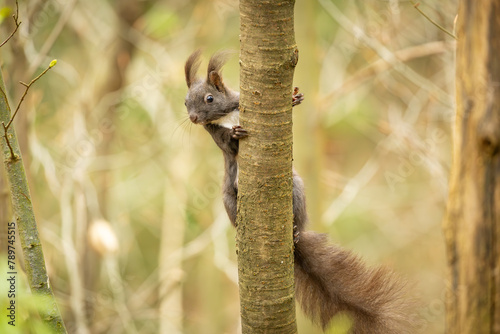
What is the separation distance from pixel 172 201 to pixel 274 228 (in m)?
4.77

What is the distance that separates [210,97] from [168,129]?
11.3 feet

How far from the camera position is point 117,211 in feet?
24.1

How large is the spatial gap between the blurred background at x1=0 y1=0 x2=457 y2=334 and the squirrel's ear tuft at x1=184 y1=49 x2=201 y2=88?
1.21 metres

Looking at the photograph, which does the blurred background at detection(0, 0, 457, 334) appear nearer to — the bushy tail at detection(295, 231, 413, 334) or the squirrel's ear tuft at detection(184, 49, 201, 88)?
the squirrel's ear tuft at detection(184, 49, 201, 88)

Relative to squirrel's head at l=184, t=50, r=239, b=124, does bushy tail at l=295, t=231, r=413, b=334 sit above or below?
below

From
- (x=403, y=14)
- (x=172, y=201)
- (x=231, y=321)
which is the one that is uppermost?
(x=403, y=14)

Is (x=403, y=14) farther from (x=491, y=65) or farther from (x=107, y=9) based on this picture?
(x=491, y=65)

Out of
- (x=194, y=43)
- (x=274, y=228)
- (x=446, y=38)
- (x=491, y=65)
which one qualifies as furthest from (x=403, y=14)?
(x=274, y=228)

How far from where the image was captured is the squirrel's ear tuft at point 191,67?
3.37m

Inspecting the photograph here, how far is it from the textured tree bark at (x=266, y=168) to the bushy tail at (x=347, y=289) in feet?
1.92

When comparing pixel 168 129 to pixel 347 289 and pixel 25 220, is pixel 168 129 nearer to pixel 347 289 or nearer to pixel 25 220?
pixel 347 289

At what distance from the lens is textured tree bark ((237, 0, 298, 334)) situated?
2.01 metres

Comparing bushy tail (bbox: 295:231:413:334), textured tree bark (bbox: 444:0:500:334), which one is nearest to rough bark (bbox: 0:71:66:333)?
bushy tail (bbox: 295:231:413:334)

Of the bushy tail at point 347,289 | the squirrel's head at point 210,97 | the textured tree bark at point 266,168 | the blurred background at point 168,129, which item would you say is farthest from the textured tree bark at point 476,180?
the blurred background at point 168,129
